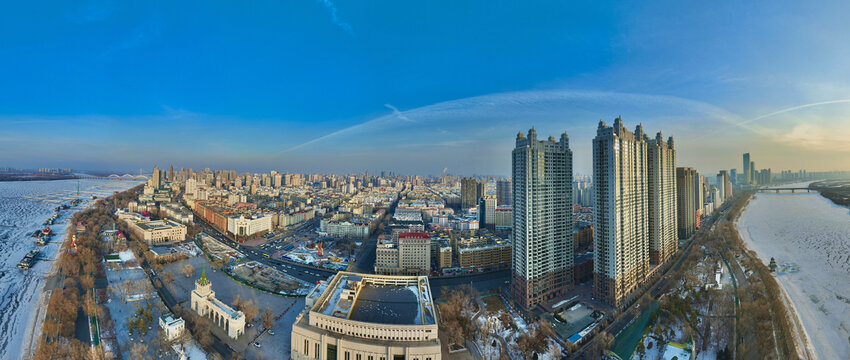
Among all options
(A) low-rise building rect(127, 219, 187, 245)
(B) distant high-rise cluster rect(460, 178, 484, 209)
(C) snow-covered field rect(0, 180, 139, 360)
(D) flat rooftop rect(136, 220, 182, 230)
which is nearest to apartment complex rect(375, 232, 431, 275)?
(C) snow-covered field rect(0, 180, 139, 360)

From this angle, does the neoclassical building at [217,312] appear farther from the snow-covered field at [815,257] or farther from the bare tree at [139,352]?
the snow-covered field at [815,257]

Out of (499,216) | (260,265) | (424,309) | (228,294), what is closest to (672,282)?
(424,309)

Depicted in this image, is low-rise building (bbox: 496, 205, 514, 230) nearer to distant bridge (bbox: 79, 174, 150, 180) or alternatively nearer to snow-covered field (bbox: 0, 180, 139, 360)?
snow-covered field (bbox: 0, 180, 139, 360)

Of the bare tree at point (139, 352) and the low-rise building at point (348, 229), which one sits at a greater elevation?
the low-rise building at point (348, 229)

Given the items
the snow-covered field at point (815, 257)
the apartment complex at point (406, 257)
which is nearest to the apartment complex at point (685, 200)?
the snow-covered field at point (815, 257)

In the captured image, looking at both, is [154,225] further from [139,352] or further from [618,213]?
[618,213]

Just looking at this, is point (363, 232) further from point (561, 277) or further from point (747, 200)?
point (747, 200)
